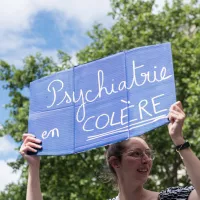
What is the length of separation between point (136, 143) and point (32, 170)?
0.60 m

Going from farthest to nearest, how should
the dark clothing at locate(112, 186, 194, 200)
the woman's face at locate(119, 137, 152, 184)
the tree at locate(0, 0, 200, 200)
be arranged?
1. the tree at locate(0, 0, 200, 200)
2. the woman's face at locate(119, 137, 152, 184)
3. the dark clothing at locate(112, 186, 194, 200)

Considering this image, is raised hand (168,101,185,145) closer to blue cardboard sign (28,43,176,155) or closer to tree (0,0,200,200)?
blue cardboard sign (28,43,176,155)

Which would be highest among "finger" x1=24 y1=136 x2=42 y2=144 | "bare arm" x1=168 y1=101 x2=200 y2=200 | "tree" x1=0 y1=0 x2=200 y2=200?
"tree" x1=0 y1=0 x2=200 y2=200

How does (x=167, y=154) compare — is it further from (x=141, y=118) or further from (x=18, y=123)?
(x=141, y=118)

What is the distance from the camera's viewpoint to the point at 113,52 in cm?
1485

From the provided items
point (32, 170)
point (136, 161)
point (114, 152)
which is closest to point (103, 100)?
point (114, 152)

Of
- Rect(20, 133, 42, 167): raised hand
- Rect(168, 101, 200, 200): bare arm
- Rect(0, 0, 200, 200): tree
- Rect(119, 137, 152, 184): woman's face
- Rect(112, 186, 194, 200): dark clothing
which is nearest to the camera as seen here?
Rect(168, 101, 200, 200): bare arm

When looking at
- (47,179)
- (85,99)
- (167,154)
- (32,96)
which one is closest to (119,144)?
(85,99)

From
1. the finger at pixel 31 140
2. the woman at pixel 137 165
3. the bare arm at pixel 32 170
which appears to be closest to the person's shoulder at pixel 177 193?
the woman at pixel 137 165

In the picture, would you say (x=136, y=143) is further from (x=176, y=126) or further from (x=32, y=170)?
(x=32, y=170)

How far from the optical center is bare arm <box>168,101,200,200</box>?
2.33 m

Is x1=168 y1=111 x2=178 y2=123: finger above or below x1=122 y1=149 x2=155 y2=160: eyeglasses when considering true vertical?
above

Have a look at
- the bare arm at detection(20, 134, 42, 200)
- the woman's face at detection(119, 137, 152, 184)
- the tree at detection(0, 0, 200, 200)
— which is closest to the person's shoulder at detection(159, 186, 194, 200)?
the woman's face at detection(119, 137, 152, 184)

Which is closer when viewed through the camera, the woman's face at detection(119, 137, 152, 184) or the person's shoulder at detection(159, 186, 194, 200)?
the person's shoulder at detection(159, 186, 194, 200)
